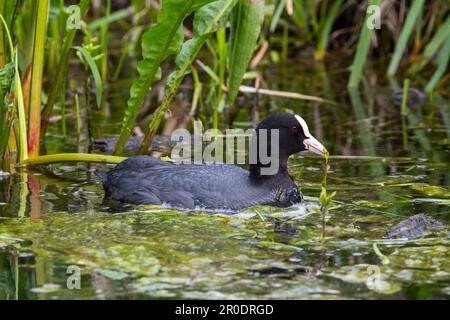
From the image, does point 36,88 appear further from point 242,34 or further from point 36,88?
point 242,34

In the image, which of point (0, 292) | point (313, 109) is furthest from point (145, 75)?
point (313, 109)

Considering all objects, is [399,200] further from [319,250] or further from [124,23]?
[124,23]

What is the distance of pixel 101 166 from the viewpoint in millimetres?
6004

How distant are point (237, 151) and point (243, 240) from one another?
7.03ft

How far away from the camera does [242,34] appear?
544 centimetres

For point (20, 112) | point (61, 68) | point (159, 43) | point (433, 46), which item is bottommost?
point (20, 112)

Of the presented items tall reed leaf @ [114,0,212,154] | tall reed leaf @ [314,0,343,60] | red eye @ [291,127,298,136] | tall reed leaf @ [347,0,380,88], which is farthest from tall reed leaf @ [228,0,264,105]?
tall reed leaf @ [314,0,343,60]

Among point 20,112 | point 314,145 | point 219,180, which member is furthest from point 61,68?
point 314,145

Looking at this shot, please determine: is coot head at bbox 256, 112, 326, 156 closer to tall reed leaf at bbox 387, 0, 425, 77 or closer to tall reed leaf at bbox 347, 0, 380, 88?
tall reed leaf at bbox 347, 0, 380, 88

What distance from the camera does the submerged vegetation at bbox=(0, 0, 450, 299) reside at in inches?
153

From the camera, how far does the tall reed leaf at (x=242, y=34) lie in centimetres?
536

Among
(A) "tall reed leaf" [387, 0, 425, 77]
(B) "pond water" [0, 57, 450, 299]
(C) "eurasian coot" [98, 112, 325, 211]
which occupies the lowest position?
(B) "pond water" [0, 57, 450, 299]

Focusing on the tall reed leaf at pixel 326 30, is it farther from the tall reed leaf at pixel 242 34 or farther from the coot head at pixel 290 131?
the coot head at pixel 290 131

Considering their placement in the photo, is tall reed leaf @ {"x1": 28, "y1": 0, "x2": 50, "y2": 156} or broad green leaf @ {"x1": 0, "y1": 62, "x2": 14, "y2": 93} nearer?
broad green leaf @ {"x1": 0, "y1": 62, "x2": 14, "y2": 93}
